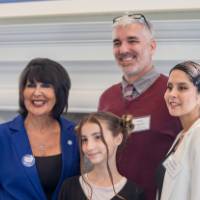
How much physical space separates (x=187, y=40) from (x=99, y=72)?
1.55ft

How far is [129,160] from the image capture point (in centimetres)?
152

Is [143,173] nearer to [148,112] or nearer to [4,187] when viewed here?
[148,112]

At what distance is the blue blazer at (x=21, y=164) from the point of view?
143 centimetres

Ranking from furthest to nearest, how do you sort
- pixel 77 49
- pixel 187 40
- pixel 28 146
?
pixel 77 49
pixel 187 40
pixel 28 146

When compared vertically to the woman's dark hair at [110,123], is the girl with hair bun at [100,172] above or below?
below

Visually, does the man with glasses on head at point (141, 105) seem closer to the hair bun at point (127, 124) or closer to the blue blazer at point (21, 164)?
the hair bun at point (127, 124)

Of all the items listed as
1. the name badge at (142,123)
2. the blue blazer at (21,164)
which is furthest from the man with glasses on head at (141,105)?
the blue blazer at (21,164)

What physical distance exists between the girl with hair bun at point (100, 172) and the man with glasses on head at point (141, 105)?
0.58ft

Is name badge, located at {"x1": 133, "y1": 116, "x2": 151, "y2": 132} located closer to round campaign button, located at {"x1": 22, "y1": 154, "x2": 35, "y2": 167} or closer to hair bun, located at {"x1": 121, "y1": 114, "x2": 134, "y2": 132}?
hair bun, located at {"x1": 121, "y1": 114, "x2": 134, "y2": 132}

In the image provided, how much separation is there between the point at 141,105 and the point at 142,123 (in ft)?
0.26

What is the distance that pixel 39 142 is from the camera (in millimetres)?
1522

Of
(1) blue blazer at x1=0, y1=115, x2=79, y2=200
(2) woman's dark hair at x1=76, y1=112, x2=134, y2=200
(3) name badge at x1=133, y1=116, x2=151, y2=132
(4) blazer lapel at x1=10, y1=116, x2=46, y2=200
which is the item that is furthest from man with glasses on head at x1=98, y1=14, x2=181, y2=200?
(4) blazer lapel at x1=10, y1=116, x2=46, y2=200

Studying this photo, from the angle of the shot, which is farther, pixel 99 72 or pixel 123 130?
pixel 99 72

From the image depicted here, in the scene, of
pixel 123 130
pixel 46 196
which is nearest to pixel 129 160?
pixel 123 130
